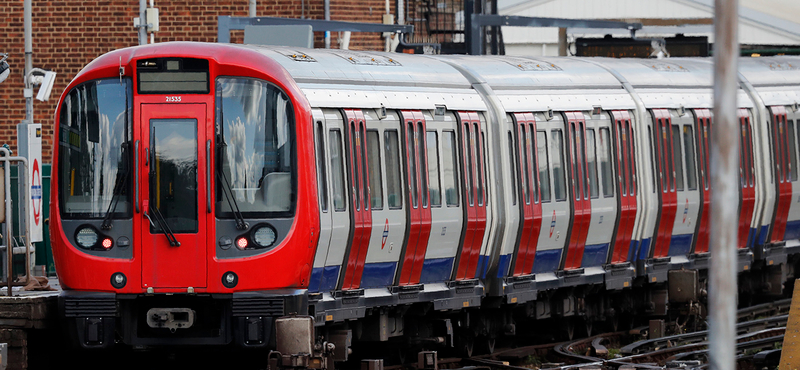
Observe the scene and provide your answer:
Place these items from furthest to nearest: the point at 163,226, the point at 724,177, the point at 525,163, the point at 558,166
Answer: the point at 558,166 < the point at 525,163 < the point at 163,226 < the point at 724,177

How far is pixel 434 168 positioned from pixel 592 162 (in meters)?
3.43

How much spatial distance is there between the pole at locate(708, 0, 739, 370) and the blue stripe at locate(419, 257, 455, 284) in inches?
343

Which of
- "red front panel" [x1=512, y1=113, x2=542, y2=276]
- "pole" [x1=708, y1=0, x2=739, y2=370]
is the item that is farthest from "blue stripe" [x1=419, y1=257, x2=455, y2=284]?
"pole" [x1=708, y1=0, x2=739, y2=370]

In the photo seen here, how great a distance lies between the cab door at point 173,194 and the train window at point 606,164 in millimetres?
6496

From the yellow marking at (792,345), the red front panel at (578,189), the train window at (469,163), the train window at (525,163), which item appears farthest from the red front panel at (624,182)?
the yellow marking at (792,345)

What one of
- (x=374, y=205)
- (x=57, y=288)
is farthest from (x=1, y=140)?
(x=374, y=205)

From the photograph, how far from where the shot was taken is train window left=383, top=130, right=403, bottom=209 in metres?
13.5

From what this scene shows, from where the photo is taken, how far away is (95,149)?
12.3 metres

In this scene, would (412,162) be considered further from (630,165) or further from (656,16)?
(656,16)

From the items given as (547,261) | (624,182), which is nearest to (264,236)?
(547,261)

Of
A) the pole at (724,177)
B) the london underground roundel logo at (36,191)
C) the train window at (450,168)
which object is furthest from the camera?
the london underground roundel logo at (36,191)

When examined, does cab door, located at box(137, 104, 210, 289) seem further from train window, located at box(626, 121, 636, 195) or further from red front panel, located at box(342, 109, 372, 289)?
train window, located at box(626, 121, 636, 195)

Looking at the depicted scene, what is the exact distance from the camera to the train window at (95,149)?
39.9 ft

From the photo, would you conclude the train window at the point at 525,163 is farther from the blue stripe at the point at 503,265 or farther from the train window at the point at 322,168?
the train window at the point at 322,168
